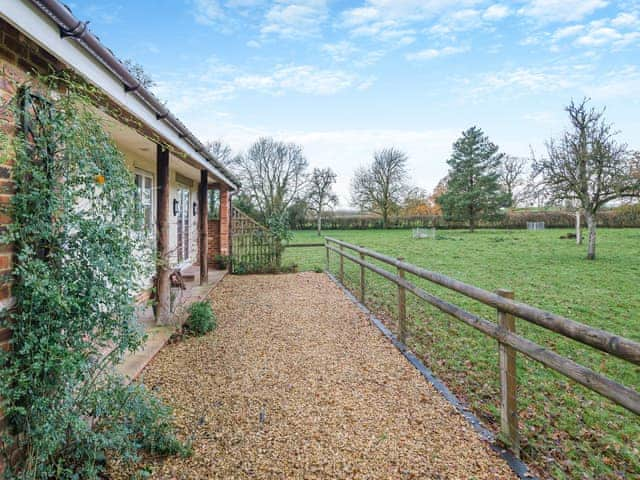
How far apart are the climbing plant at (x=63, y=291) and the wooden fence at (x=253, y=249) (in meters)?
7.97

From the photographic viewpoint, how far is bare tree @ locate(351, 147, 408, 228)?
→ 31766 millimetres

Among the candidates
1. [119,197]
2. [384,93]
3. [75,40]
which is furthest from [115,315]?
[384,93]

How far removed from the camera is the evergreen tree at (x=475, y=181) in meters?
29.6

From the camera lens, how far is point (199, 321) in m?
4.73

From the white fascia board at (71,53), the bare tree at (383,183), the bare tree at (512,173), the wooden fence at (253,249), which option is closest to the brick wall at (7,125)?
the white fascia board at (71,53)

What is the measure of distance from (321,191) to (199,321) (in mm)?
24945

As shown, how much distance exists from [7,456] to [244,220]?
8.86m

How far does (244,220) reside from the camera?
409 inches

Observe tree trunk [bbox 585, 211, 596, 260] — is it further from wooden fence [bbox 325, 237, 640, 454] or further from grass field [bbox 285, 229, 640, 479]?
wooden fence [bbox 325, 237, 640, 454]

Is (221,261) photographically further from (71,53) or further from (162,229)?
(71,53)

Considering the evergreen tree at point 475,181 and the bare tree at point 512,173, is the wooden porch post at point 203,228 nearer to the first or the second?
the evergreen tree at point 475,181

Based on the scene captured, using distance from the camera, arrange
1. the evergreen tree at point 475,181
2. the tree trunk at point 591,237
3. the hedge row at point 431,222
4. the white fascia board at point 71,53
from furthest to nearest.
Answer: the hedge row at point 431,222 < the evergreen tree at point 475,181 < the tree trunk at point 591,237 < the white fascia board at point 71,53

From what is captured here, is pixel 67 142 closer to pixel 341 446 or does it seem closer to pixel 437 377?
pixel 341 446

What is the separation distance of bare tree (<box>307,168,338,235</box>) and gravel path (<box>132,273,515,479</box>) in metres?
24.2
